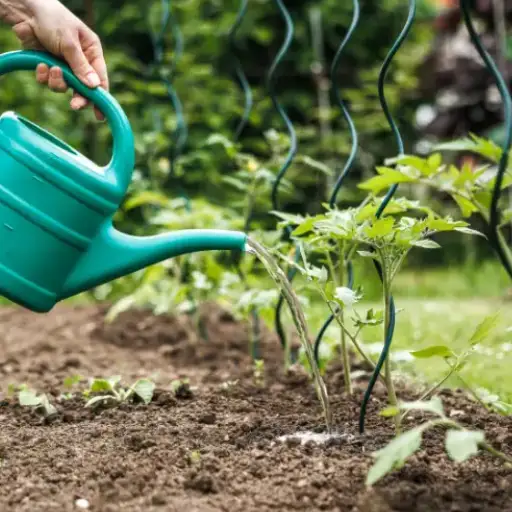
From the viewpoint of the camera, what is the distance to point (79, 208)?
1464mm

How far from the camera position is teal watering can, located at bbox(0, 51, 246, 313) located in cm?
145

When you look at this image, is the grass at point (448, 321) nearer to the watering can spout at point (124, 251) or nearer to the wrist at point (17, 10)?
the watering can spout at point (124, 251)

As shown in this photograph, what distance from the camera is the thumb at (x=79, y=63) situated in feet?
5.16

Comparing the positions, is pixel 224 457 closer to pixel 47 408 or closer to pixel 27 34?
pixel 47 408

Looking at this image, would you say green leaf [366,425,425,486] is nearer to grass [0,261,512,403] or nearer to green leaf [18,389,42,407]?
grass [0,261,512,403]

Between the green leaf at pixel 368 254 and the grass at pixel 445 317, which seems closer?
the green leaf at pixel 368 254

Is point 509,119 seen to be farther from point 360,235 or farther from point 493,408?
point 493,408

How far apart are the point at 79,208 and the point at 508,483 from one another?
0.89 metres

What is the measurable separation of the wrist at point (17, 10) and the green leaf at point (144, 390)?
0.86 m

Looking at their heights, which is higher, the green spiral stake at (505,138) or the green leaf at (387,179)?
the green spiral stake at (505,138)

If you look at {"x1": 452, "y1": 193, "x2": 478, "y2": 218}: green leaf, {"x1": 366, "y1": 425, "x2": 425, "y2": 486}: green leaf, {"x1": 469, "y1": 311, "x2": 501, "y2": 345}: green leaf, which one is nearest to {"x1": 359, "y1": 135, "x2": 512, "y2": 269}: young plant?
{"x1": 452, "y1": 193, "x2": 478, "y2": 218}: green leaf

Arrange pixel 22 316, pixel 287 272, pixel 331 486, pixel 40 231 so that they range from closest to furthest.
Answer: pixel 331 486 < pixel 40 231 < pixel 287 272 < pixel 22 316

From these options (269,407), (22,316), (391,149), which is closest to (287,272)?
(269,407)

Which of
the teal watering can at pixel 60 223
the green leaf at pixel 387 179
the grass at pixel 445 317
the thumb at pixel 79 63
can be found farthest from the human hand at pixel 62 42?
the grass at pixel 445 317
